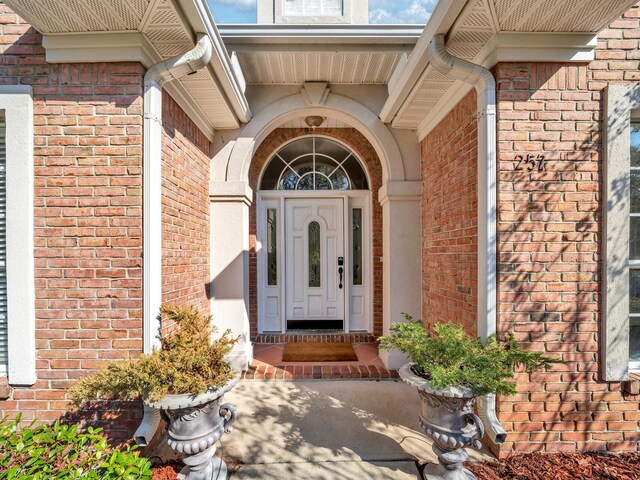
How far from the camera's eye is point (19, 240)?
91.0 inches

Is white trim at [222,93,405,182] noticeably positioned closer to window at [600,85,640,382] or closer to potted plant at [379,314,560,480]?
window at [600,85,640,382]

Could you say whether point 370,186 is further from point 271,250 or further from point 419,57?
point 419,57

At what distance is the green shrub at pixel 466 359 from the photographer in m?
1.93

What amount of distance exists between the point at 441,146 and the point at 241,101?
7.13 ft

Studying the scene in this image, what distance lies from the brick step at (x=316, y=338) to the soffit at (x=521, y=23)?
3532 millimetres

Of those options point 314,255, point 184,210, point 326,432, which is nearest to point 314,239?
point 314,255

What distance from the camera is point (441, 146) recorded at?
10.7 feet

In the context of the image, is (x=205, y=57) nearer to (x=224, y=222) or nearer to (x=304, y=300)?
(x=224, y=222)

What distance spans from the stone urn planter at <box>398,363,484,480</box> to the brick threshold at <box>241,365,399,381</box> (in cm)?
144

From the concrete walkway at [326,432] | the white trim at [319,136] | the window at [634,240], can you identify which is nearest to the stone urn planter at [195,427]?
the concrete walkway at [326,432]

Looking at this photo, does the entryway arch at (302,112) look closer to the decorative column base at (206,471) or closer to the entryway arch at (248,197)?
the entryway arch at (248,197)

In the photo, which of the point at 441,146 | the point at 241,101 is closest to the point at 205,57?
the point at 241,101

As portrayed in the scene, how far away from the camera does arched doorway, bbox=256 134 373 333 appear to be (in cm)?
498

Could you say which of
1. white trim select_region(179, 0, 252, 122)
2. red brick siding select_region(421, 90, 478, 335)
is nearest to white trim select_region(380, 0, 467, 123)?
red brick siding select_region(421, 90, 478, 335)
